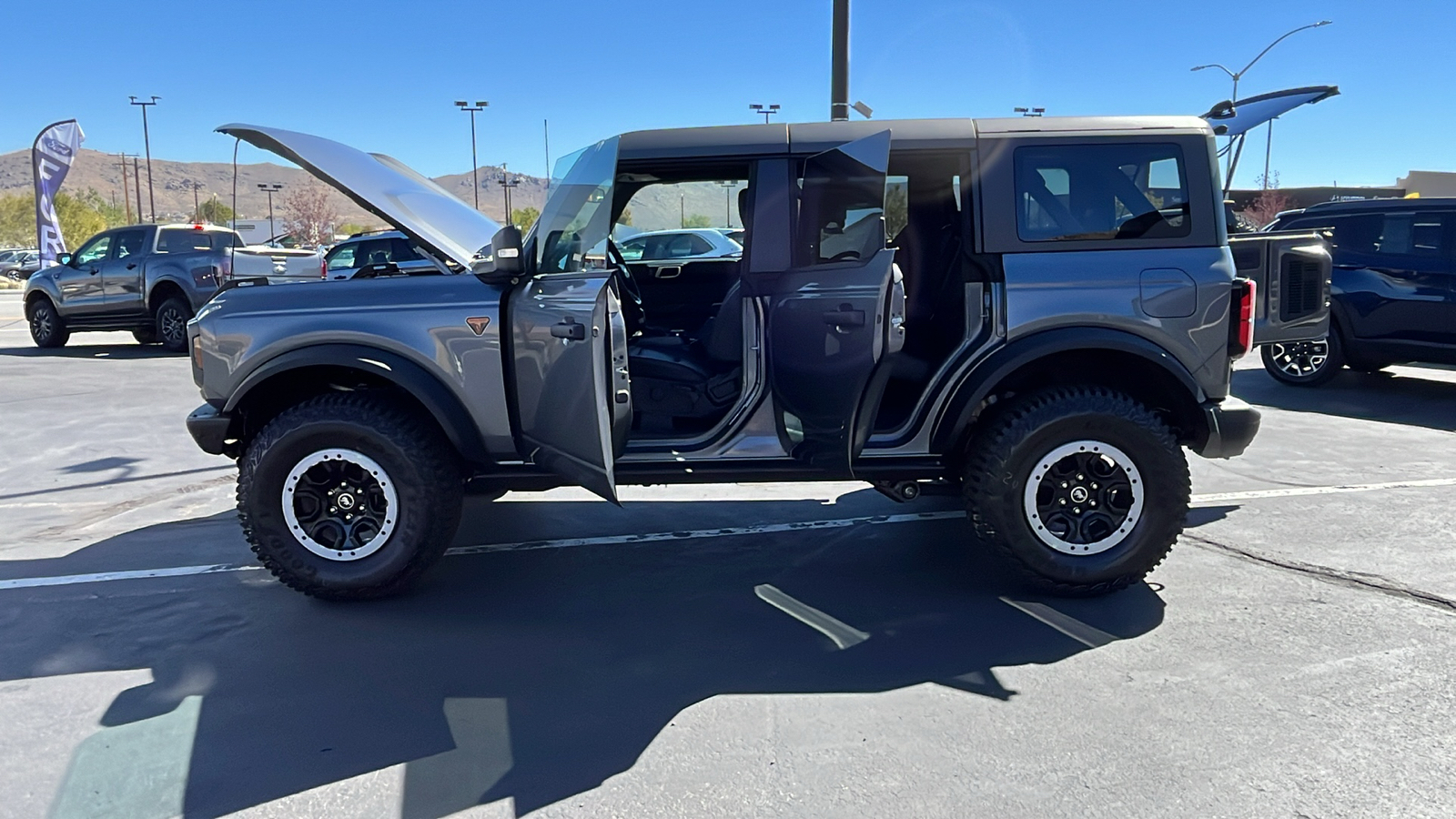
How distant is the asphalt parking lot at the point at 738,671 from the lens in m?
2.78

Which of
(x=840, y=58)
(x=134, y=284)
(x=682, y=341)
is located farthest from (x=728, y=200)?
(x=134, y=284)

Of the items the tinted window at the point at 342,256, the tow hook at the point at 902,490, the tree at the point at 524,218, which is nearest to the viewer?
the tow hook at the point at 902,490

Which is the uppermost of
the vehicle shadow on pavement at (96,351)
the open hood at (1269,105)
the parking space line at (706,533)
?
the open hood at (1269,105)

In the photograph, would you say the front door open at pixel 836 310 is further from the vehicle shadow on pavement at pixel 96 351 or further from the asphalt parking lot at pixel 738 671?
the vehicle shadow on pavement at pixel 96 351

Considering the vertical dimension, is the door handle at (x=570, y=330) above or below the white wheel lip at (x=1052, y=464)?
above

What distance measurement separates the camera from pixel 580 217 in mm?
4250

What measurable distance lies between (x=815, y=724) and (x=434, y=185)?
3.36m

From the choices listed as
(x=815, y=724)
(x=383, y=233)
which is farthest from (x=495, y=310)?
(x=383, y=233)

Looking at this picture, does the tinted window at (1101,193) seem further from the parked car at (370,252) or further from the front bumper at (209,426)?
the parked car at (370,252)

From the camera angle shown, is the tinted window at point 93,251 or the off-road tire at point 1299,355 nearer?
the off-road tire at point 1299,355

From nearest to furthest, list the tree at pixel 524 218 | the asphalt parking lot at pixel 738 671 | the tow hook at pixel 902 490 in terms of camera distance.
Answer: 1. the asphalt parking lot at pixel 738 671
2. the tow hook at pixel 902 490
3. the tree at pixel 524 218

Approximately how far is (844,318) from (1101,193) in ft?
4.15

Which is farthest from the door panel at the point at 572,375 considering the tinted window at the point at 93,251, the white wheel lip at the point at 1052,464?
the tinted window at the point at 93,251

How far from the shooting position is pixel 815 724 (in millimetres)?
3135
